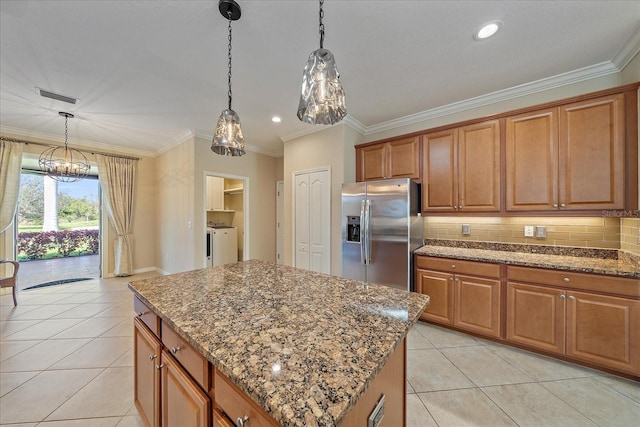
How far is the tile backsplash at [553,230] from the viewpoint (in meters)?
2.16

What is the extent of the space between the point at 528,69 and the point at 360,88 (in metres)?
1.58

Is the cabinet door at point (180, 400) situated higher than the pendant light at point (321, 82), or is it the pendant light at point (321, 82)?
the pendant light at point (321, 82)

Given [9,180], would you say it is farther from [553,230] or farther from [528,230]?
[553,230]

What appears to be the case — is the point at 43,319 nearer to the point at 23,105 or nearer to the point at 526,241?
the point at 23,105

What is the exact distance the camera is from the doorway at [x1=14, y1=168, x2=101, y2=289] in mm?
4184

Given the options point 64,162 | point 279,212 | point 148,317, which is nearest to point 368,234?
point 148,317

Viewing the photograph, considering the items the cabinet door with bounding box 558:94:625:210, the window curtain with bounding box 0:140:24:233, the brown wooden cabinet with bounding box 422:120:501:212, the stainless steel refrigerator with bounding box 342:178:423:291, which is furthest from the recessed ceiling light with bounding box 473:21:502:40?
the window curtain with bounding box 0:140:24:233

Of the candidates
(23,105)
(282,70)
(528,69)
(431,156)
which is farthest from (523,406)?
(23,105)

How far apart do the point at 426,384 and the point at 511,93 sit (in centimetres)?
307

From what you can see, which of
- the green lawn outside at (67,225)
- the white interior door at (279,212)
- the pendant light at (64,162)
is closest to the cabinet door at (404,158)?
the white interior door at (279,212)

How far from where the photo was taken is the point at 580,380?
6.03ft

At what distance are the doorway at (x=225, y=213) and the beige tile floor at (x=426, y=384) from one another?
198 centimetres

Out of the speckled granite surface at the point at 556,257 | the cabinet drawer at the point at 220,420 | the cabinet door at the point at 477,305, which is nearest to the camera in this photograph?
the cabinet drawer at the point at 220,420

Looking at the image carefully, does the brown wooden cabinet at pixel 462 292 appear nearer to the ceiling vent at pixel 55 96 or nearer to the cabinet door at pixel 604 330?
the cabinet door at pixel 604 330
